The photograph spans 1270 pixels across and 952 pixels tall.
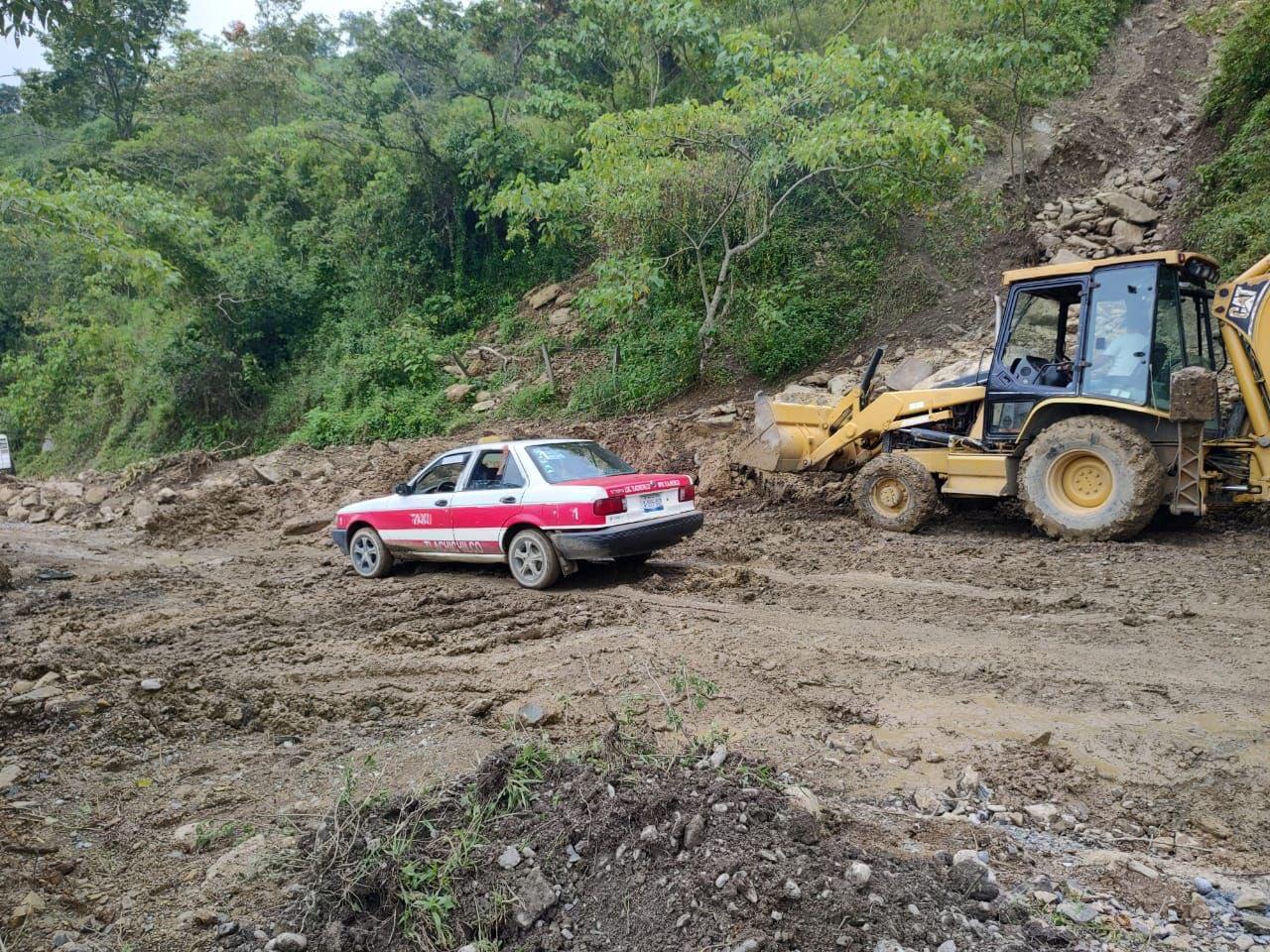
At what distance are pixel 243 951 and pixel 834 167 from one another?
14.1m

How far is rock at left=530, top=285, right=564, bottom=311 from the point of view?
74.2ft

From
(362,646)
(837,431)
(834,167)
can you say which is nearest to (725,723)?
(362,646)

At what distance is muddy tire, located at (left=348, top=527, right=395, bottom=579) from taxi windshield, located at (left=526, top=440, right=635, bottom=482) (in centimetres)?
245

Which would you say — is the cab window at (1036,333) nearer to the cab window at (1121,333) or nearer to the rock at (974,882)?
the cab window at (1121,333)

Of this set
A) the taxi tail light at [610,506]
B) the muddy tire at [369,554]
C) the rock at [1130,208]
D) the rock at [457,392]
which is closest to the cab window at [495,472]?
the taxi tail light at [610,506]

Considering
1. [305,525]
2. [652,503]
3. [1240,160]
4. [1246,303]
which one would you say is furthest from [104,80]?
[1246,303]

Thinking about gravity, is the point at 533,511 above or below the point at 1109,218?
below

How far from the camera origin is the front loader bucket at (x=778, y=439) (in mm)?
11156

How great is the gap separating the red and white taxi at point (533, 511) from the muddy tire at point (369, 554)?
0.09 ft

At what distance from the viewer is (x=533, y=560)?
8.24 meters

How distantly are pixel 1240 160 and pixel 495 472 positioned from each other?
13.8 meters

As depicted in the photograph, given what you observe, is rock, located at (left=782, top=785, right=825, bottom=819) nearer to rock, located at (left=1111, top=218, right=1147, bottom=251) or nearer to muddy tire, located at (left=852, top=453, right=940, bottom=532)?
muddy tire, located at (left=852, top=453, right=940, bottom=532)

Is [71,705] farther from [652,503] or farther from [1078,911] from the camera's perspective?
[1078,911]

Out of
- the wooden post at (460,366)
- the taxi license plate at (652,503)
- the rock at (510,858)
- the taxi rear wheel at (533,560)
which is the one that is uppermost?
the wooden post at (460,366)
